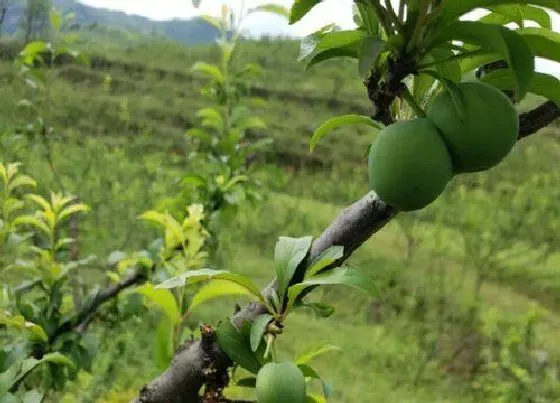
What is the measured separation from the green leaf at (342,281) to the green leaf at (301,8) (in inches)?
5.9

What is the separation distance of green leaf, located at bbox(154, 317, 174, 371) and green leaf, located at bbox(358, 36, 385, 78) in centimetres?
45

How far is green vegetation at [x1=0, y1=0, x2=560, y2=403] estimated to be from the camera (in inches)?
26.8

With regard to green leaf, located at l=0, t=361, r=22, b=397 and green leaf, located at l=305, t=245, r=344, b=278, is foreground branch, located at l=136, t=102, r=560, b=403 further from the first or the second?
green leaf, located at l=0, t=361, r=22, b=397

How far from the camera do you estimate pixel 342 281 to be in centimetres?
42

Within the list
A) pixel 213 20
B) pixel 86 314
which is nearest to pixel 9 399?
pixel 86 314

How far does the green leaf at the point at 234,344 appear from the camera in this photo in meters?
0.45

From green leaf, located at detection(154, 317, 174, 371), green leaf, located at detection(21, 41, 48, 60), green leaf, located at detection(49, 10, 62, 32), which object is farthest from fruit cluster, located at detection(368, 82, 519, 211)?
green leaf, located at detection(49, 10, 62, 32)

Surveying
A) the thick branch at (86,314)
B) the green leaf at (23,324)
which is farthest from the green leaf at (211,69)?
the green leaf at (23,324)

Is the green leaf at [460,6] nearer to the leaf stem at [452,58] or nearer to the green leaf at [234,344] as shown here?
the leaf stem at [452,58]

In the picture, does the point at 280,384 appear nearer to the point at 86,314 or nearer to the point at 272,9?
the point at 86,314

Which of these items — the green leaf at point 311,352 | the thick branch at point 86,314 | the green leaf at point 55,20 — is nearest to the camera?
the green leaf at point 311,352

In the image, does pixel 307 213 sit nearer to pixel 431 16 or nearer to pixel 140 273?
pixel 140 273

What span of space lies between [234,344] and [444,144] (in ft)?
0.64

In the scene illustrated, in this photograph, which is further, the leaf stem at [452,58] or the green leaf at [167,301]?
the green leaf at [167,301]
